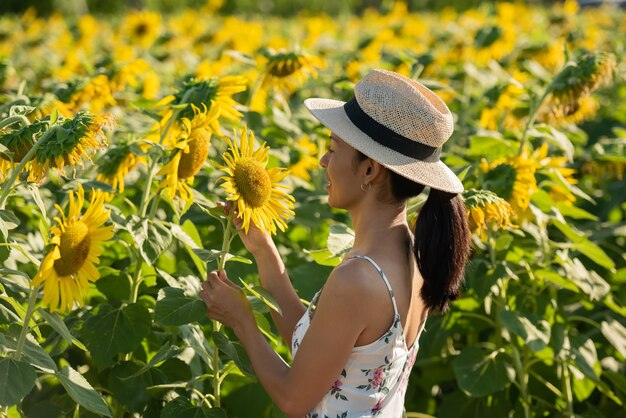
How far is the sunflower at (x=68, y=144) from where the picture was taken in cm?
222

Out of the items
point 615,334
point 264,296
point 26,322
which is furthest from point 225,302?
point 615,334

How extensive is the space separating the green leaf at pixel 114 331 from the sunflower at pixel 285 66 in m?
1.22

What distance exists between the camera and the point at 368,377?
2434 mm

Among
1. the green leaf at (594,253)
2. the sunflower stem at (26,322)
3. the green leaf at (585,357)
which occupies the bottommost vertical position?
the green leaf at (585,357)

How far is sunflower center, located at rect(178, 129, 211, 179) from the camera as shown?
2.67 meters

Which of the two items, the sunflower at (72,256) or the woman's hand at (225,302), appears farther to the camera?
the woman's hand at (225,302)

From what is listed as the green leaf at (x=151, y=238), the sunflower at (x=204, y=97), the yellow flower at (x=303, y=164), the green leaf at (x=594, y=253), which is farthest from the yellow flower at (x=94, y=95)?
the green leaf at (x=594, y=253)

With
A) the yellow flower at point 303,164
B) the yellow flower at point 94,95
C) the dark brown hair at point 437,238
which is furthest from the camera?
the yellow flower at point 303,164

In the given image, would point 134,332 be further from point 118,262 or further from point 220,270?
point 118,262

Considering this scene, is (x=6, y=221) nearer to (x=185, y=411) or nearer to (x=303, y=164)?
(x=185, y=411)

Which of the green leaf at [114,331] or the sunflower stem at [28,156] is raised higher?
the sunflower stem at [28,156]

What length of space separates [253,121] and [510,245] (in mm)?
992

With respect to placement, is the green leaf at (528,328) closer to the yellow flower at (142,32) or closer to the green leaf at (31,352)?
the green leaf at (31,352)

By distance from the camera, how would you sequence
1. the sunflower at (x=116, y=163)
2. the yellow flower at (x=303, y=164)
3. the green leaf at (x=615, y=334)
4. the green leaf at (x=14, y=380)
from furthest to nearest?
the yellow flower at (x=303, y=164) < the green leaf at (x=615, y=334) < the sunflower at (x=116, y=163) < the green leaf at (x=14, y=380)
